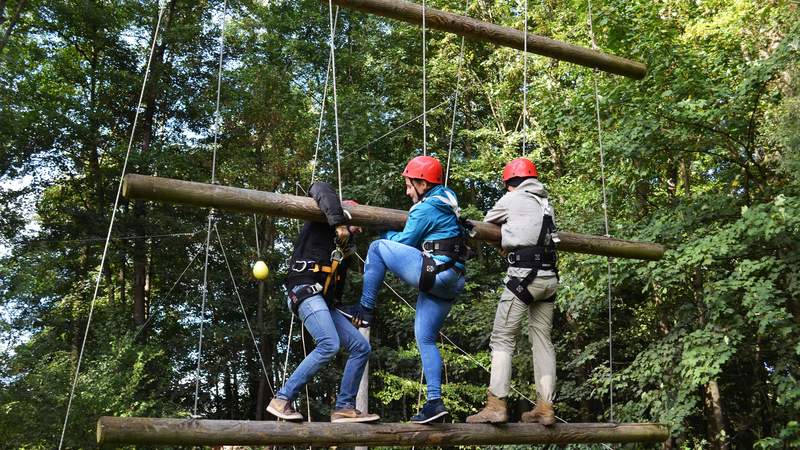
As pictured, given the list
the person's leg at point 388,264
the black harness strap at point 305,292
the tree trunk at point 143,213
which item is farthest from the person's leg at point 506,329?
the tree trunk at point 143,213

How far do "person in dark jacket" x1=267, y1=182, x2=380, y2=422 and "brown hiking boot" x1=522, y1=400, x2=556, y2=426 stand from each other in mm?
1058

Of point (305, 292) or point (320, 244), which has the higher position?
point (320, 244)

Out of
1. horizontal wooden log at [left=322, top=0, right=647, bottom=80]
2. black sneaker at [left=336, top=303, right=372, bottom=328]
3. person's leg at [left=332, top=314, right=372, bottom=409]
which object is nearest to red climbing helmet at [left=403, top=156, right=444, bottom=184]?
black sneaker at [left=336, top=303, right=372, bottom=328]

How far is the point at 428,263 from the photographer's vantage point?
3.87 meters

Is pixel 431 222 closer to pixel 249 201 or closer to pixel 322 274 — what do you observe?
pixel 322 274

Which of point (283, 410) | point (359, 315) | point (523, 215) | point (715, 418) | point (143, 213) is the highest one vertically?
point (143, 213)

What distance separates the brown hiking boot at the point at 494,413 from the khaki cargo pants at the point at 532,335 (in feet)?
0.14

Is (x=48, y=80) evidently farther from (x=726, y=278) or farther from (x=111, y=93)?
(x=726, y=278)

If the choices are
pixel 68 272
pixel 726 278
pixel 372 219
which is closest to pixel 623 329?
pixel 726 278

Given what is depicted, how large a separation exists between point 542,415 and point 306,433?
1.50 m

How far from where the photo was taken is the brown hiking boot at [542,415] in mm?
4309

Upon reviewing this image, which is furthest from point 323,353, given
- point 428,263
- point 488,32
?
point 488,32

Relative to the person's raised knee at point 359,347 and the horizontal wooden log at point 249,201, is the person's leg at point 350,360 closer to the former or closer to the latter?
the person's raised knee at point 359,347

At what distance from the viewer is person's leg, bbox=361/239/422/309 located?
12.8 feet
